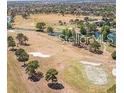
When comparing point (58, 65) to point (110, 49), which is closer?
point (110, 49)

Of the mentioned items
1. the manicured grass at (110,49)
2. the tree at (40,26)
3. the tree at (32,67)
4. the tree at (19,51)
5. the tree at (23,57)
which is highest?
the tree at (40,26)

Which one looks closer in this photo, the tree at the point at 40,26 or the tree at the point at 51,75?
the tree at the point at 51,75

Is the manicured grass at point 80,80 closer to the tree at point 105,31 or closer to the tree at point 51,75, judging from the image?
the tree at point 51,75

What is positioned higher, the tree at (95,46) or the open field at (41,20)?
the open field at (41,20)

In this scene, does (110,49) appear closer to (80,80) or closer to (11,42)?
(80,80)

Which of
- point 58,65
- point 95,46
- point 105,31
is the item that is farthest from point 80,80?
point 105,31

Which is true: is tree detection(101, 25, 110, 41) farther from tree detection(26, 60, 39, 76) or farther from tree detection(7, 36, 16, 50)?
tree detection(7, 36, 16, 50)

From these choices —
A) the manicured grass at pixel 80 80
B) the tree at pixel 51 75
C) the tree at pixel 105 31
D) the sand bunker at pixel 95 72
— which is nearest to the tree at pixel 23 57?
the tree at pixel 51 75
